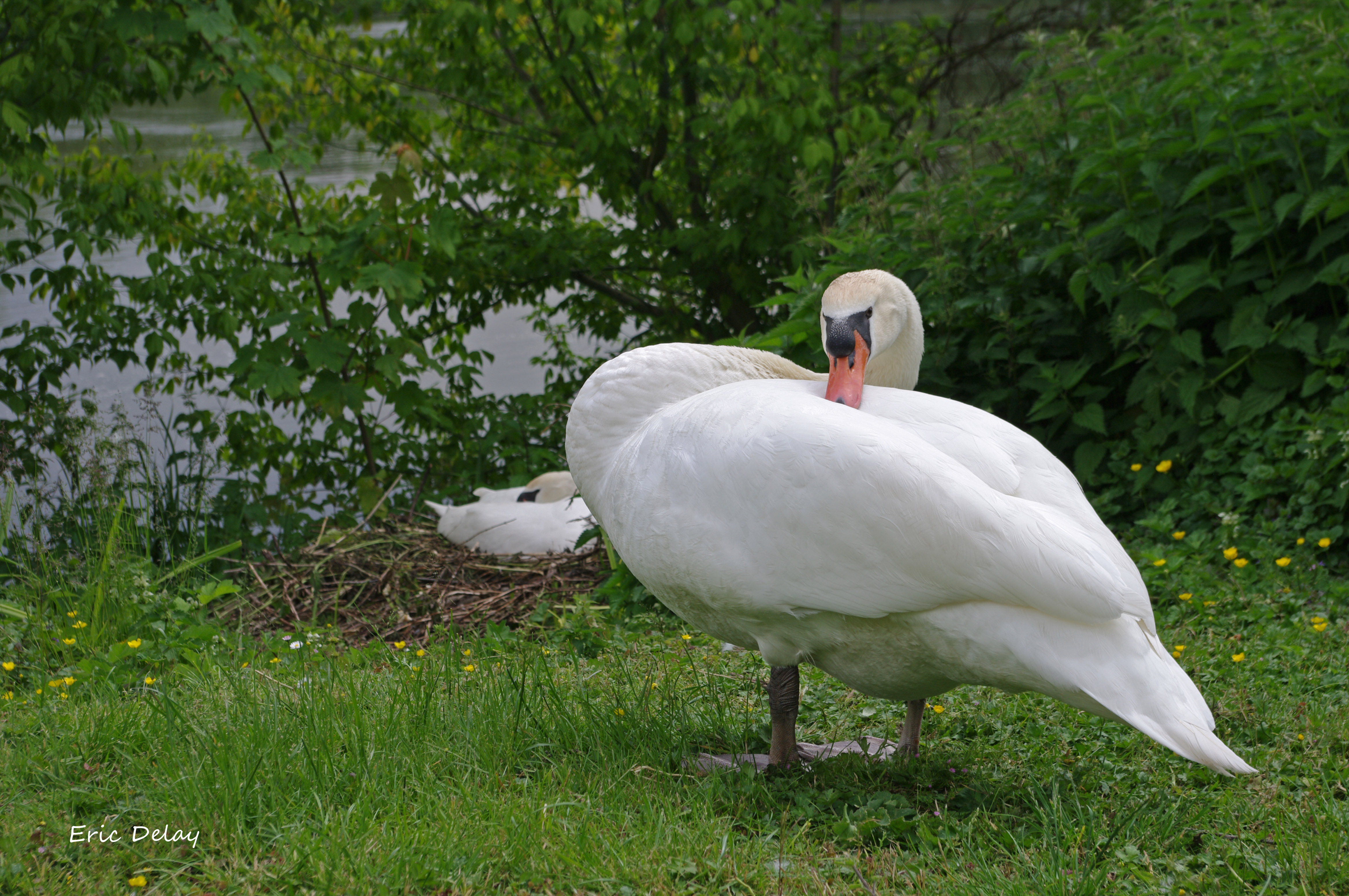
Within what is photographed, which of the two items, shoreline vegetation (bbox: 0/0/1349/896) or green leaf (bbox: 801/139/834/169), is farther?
green leaf (bbox: 801/139/834/169)

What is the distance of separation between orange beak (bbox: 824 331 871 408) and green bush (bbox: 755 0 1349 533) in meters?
2.12

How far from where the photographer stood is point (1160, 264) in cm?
504

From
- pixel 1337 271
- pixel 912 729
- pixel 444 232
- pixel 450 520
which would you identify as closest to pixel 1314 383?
pixel 1337 271

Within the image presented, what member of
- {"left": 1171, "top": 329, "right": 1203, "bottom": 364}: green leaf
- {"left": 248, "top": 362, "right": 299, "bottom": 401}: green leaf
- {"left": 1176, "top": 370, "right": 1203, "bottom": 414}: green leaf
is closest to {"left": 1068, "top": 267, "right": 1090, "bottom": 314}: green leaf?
{"left": 1171, "top": 329, "right": 1203, "bottom": 364}: green leaf

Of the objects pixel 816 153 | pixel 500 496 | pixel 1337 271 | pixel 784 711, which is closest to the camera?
pixel 784 711

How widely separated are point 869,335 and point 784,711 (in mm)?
1025

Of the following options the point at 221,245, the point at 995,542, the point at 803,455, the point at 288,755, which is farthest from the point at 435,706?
the point at 221,245

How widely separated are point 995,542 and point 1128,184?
11.5 ft

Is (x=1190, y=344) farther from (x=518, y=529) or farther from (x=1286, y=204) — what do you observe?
(x=518, y=529)

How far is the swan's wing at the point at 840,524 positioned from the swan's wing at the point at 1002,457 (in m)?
0.04

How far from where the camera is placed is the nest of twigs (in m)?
4.90

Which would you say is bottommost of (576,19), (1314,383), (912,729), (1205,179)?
(912,729)

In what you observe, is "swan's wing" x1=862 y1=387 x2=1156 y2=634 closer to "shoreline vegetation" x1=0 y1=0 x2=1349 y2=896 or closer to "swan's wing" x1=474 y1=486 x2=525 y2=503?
"shoreline vegetation" x1=0 y1=0 x2=1349 y2=896

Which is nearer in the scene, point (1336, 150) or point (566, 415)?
point (1336, 150)
